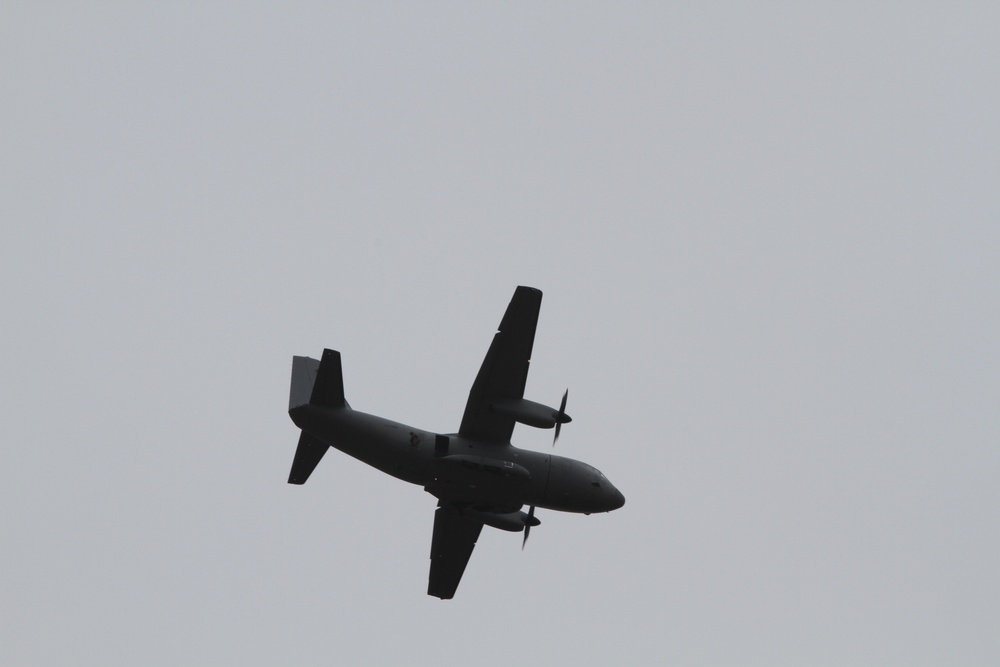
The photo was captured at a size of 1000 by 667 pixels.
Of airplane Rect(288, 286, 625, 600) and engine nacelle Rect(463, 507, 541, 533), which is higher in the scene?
airplane Rect(288, 286, 625, 600)

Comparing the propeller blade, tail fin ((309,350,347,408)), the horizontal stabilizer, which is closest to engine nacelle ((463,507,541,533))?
the propeller blade

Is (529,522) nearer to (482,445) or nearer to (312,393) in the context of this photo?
(482,445)

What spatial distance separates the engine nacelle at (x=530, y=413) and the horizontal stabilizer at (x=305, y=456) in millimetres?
6141

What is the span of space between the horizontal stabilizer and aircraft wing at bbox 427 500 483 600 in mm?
4740

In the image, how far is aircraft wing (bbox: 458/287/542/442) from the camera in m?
32.7

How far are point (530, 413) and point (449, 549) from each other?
23.4 feet

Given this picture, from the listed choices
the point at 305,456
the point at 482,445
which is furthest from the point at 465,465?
the point at 305,456

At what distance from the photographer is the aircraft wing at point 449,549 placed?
36688 millimetres

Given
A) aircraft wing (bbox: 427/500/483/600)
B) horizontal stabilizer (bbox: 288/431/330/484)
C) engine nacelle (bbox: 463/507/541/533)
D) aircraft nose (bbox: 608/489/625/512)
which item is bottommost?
aircraft wing (bbox: 427/500/483/600)

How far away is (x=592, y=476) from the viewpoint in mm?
34844

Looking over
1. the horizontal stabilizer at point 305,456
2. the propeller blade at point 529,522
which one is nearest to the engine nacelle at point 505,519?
the propeller blade at point 529,522

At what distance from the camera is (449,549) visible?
36938 mm

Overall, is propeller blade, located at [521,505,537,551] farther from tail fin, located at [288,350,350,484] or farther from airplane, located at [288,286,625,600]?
tail fin, located at [288,350,350,484]

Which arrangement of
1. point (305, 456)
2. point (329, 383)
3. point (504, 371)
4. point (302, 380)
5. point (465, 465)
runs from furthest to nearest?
point (305, 456), point (302, 380), point (504, 371), point (465, 465), point (329, 383)
